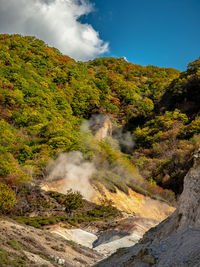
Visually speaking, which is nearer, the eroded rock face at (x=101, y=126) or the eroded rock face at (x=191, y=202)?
the eroded rock face at (x=191, y=202)

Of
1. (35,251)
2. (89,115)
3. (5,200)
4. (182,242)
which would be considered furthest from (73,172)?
(182,242)

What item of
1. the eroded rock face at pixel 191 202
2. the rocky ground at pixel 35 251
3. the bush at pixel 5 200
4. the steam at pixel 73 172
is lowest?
the rocky ground at pixel 35 251

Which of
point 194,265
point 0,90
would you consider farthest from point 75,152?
point 194,265

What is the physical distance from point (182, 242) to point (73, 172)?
2573 cm

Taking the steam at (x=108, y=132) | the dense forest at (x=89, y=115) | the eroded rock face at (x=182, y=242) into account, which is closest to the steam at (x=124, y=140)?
the steam at (x=108, y=132)

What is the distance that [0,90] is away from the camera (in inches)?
1597

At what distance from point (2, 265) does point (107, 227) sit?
15.5 metres

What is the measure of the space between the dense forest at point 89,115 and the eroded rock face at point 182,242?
1989 centimetres

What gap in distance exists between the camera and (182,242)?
21.2 ft

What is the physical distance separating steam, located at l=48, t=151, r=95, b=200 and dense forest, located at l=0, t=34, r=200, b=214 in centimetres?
102

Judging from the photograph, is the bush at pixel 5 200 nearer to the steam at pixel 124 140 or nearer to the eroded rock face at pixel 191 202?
the eroded rock face at pixel 191 202

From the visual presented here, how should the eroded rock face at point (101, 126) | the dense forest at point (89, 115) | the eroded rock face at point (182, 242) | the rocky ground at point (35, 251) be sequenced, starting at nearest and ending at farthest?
the eroded rock face at point (182, 242)
the rocky ground at point (35, 251)
the dense forest at point (89, 115)
the eroded rock face at point (101, 126)

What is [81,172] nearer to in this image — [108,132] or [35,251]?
[108,132]

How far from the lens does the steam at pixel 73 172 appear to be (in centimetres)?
2970
